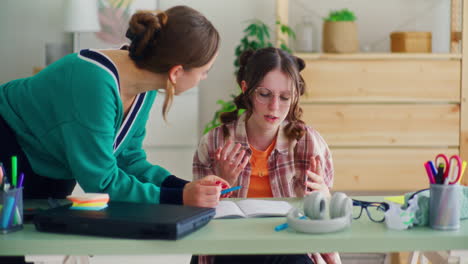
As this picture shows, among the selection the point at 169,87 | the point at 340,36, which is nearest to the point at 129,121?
the point at 169,87

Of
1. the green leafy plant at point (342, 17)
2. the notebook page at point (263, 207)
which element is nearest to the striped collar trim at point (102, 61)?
the notebook page at point (263, 207)

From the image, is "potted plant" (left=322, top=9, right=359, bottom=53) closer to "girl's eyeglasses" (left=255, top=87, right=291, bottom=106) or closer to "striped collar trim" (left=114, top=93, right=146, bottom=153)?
"girl's eyeglasses" (left=255, top=87, right=291, bottom=106)

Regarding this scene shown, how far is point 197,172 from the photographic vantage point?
6.63ft

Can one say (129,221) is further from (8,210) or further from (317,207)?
(317,207)

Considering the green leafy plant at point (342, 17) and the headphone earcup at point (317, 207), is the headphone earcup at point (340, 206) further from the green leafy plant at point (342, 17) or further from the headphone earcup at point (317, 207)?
the green leafy plant at point (342, 17)

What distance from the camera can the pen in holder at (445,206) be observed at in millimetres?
1244

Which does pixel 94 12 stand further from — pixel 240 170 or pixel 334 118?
pixel 240 170

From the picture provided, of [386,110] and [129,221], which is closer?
[129,221]

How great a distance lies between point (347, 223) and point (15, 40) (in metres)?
3.83

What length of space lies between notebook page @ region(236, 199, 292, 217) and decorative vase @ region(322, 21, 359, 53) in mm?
2464

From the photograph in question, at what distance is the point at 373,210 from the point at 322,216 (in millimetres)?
254

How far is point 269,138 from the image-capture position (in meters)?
2.05

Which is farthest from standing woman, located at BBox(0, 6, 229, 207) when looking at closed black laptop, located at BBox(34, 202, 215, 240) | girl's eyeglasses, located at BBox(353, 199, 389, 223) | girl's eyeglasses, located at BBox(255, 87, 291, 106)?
girl's eyeglasses, located at BBox(255, 87, 291, 106)

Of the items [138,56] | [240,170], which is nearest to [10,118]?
[138,56]
